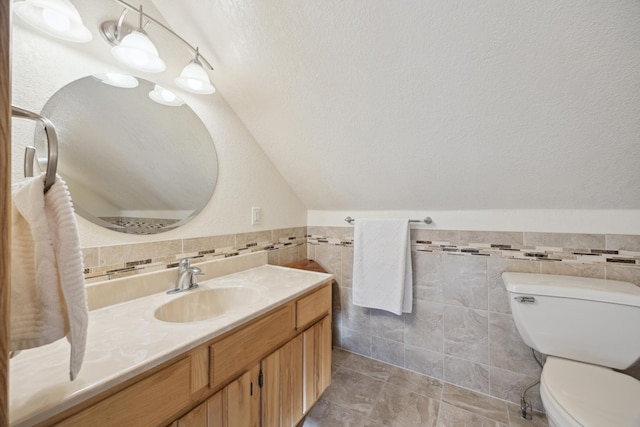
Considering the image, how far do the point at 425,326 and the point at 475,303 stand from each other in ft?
1.20

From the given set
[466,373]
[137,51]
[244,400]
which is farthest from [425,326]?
[137,51]

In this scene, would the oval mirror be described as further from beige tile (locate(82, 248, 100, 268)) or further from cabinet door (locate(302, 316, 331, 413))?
cabinet door (locate(302, 316, 331, 413))

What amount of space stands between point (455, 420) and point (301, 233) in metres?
1.50

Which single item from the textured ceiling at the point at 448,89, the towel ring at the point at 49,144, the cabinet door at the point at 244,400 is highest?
the textured ceiling at the point at 448,89

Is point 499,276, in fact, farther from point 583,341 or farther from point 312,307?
point 312,307

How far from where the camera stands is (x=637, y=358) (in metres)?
1.08

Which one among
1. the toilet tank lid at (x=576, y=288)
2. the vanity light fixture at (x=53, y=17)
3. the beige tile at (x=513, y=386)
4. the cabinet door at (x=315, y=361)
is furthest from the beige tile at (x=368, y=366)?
the vanity light fixture at (x=53, y=17)

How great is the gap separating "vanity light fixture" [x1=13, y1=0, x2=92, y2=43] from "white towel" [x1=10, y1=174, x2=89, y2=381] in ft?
2.12

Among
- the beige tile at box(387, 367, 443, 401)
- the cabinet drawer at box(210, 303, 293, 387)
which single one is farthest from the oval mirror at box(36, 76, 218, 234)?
the beige tile at box(387, 367, 443, 401)

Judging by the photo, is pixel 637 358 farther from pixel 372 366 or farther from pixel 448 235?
pixel 372 366

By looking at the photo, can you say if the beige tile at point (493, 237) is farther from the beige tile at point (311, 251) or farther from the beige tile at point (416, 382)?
the beige tile at point (311, 251)

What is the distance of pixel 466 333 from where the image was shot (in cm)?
160

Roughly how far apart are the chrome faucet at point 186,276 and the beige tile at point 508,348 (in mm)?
1702

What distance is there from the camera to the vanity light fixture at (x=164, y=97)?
111 centimetres
